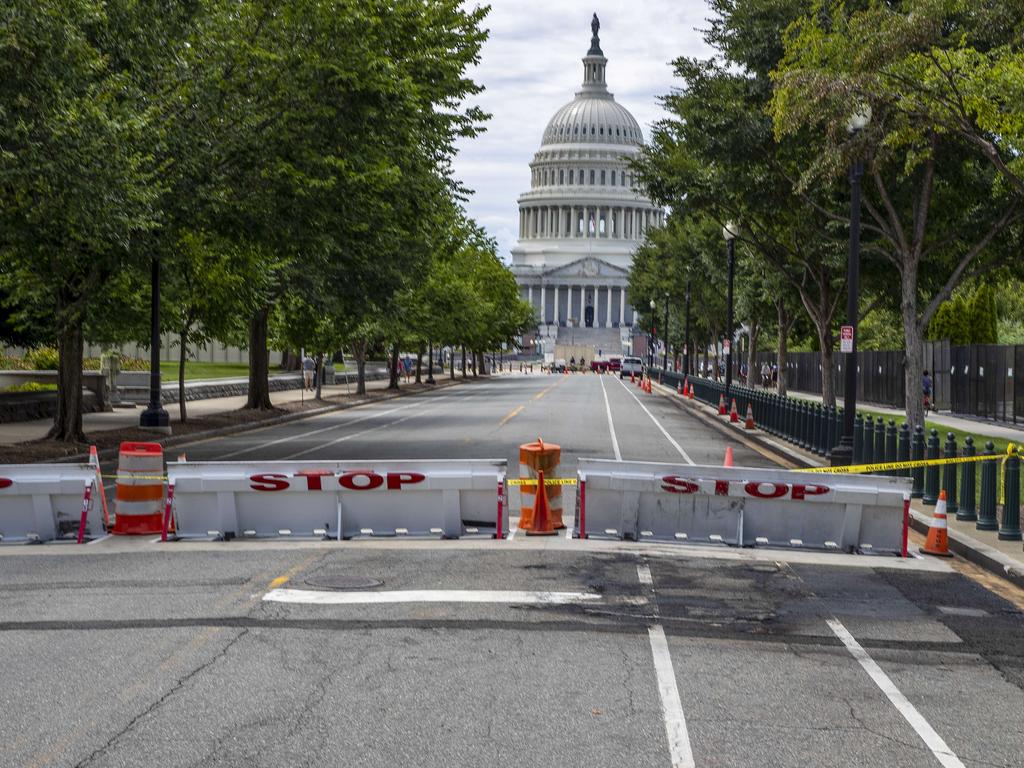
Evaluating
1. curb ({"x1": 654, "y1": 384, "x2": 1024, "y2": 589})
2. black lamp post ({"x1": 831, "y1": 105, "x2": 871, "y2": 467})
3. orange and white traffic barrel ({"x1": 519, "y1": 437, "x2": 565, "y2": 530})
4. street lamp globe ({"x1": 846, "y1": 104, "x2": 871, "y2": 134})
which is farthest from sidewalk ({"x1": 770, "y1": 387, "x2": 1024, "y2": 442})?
orange and white traffic barrel ({"x1": 519, "y1": 437, "x2": 565, "y2": 530})

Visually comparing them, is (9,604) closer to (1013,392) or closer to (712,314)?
(1013,392)

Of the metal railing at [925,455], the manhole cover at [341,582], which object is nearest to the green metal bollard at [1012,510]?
the metal railing at [925,455]

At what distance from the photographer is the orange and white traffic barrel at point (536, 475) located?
1490 centimetres

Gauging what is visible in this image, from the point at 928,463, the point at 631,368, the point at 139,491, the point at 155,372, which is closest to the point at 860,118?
the point at 928,463

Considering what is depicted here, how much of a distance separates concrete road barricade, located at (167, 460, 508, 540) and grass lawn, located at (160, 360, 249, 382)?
44969 millimetres

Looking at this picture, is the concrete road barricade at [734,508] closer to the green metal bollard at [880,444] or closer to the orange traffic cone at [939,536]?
the orange traffic cone at [939,536]

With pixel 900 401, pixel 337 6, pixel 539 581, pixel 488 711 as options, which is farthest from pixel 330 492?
pixel 900 401

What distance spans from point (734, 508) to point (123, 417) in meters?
27.7

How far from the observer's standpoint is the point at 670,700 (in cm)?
773

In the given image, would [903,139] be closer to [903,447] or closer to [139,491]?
[903,447]

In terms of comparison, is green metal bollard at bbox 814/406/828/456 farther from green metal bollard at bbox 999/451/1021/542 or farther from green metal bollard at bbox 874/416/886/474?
green metal bollard at bbox 999/451/1021/542

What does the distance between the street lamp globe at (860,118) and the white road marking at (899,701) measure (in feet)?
36.4

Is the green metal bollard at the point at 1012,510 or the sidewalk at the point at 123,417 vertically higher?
the green metal bollard at the point at 1012,510

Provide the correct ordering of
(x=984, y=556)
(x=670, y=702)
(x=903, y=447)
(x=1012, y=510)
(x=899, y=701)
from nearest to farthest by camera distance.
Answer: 1. (x=670, y=702)
2. (x=899, y=701)
3. (x=984, y=556)
4. (x=1012, y=510)
5. (x=903, y=447)
